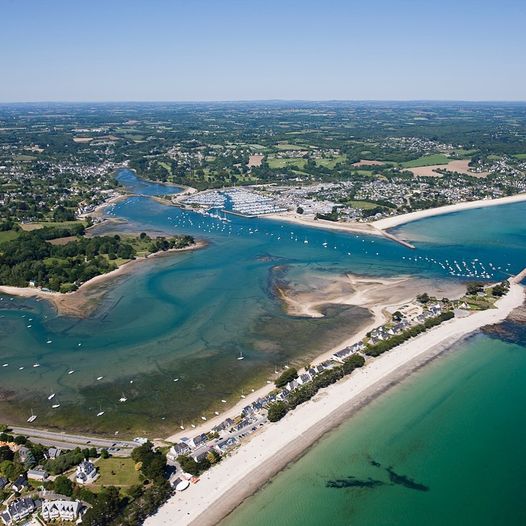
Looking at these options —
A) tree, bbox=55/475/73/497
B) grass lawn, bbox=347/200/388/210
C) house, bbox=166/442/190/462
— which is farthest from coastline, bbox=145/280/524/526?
grass lawn, bbox=347/200/388/210

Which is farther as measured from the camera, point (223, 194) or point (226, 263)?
point (223, 194)

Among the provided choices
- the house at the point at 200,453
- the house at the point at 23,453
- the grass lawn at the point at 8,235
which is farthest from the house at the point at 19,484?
the grass lawn at the point at 8,235

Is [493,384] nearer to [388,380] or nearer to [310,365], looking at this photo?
[388,380]

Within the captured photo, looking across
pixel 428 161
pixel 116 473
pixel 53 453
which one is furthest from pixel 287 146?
pixel 116 473

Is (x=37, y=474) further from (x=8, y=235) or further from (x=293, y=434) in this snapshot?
(x=8, y=235)

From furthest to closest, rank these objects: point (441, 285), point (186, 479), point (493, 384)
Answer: point (441, 285), point (493, 384), point (186, 479)

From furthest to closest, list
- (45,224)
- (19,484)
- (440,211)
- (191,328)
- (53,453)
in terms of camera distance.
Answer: (440,211), (45,224), (191,328), (53,453), (19,484)

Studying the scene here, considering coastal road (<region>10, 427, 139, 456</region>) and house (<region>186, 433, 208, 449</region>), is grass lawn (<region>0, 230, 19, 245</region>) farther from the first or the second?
house (<region>186, 433, 208, 449</region>)

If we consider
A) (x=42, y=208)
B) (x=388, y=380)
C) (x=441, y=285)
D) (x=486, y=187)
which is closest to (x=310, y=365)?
(x=388, y=380)
